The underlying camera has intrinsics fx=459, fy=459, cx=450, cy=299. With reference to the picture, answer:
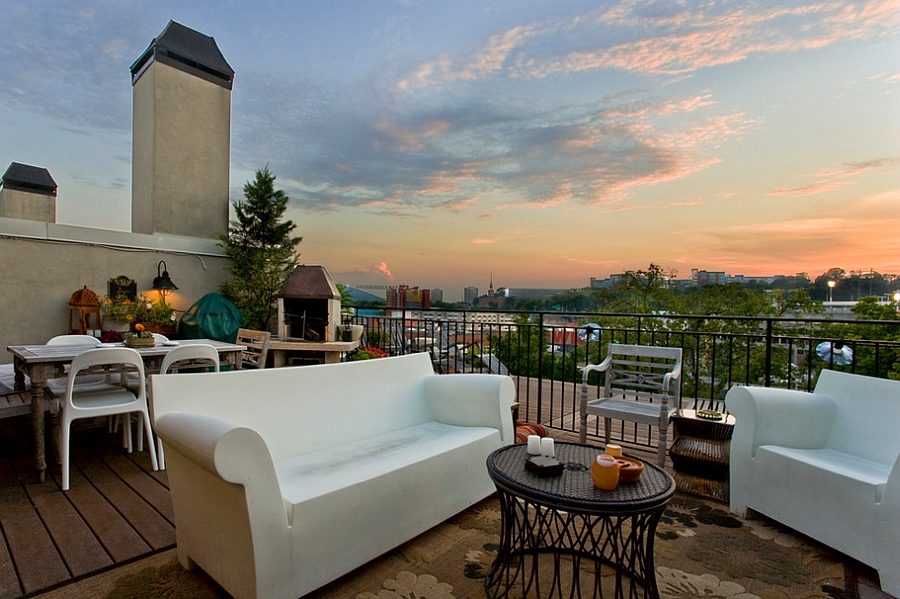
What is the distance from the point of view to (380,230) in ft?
26.9

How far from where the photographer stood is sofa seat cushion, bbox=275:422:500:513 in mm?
1730

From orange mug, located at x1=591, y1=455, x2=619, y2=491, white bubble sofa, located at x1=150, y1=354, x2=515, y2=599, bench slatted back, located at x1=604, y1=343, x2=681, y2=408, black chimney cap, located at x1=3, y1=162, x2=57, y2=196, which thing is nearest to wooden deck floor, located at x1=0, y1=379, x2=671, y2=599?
white bubble sofa, located at x1=150, y1=354, x2=515, y2=599

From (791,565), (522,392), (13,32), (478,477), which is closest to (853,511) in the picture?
(791,565)

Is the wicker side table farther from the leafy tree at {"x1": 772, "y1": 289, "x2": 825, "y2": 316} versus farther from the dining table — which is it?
the leafy tree at {"x1": 772, "y1": 289, "x2": 825, "y2": 316}

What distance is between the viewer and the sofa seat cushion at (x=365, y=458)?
5.68 ft

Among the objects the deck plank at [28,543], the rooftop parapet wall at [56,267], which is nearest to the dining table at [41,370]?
the deck plank at [28,543]

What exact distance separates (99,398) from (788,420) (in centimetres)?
400

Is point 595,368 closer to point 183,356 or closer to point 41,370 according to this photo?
point 183,356

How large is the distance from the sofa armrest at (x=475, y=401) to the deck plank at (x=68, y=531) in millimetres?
1658

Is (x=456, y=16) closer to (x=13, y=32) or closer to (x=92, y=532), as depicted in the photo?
(x=92, y=532)

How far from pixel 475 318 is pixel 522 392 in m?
1.48

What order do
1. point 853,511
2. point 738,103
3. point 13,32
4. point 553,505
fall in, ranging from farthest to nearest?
1. point 13,32
2. point 738,103
3. point 853,511
4. point 553,505

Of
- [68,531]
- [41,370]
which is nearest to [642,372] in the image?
[68,531]

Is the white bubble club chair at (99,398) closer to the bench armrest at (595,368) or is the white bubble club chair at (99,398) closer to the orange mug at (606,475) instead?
the orange mug at (606,475)
